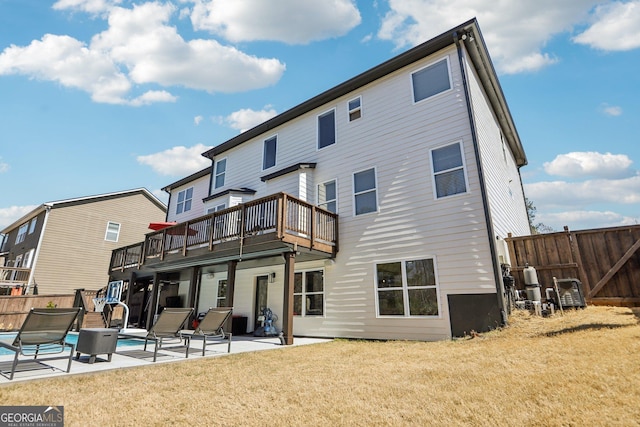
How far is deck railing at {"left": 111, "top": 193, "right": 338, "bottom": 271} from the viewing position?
373 inches

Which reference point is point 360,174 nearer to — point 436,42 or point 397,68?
point 397,68

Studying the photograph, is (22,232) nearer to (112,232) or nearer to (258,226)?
(112,232)

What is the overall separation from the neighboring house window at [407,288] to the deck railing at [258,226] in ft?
7.42

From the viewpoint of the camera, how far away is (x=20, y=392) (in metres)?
3.92

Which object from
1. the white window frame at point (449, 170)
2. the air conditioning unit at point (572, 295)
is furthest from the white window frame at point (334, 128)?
the air conditioning unit at point (572, 295)

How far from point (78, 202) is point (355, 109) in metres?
22.3

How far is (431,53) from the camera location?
420 inches

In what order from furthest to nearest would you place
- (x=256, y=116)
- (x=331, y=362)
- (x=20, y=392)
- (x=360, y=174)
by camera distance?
(x=256, y=116), (x=360, y=174), (x=331, y=362), (x=20, y=392)

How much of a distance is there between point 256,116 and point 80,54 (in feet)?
24.4

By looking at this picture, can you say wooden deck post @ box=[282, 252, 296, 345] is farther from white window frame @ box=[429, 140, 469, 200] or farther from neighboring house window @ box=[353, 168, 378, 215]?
white window frame @ box=[429, 140, 469, 200]

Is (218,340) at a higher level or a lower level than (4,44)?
lower

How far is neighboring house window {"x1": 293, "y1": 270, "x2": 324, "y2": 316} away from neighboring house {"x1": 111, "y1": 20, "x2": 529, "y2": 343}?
46mm

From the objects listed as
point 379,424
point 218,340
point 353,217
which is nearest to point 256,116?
point 353,217

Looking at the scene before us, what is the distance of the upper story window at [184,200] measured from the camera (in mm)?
19641
